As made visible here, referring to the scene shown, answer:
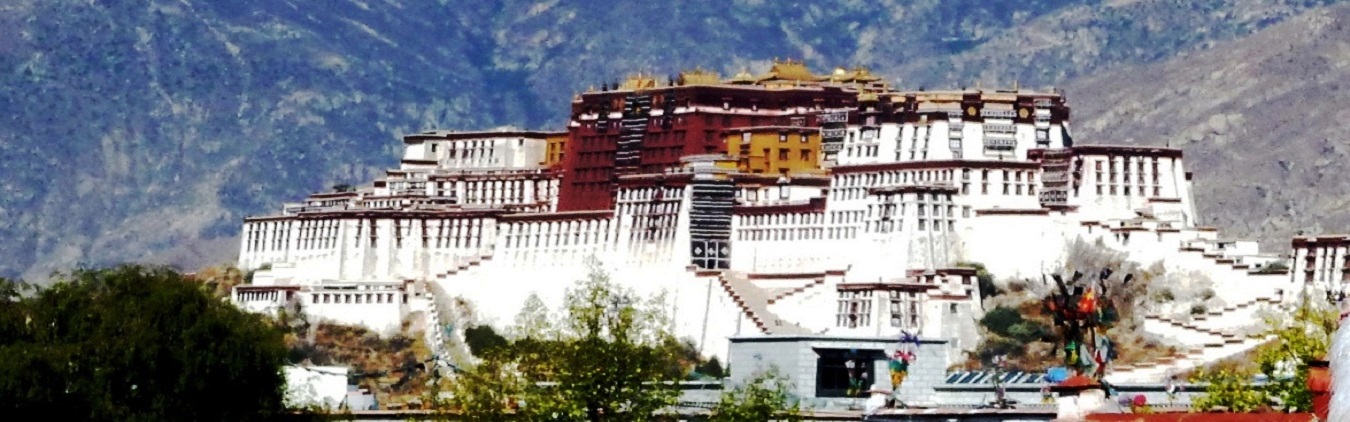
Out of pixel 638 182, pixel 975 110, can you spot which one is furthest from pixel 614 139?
pixel 975 110

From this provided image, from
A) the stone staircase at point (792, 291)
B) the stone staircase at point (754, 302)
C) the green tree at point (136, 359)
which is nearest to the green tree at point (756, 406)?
the green tree at point (136, 359)

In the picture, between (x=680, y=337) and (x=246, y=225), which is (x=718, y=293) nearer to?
(x=680, y=337)

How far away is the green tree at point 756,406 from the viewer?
84875 mm

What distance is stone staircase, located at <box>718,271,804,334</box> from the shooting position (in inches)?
6058

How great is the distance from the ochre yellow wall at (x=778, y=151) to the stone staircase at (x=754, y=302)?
42.2 ft

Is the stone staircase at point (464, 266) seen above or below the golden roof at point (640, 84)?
below

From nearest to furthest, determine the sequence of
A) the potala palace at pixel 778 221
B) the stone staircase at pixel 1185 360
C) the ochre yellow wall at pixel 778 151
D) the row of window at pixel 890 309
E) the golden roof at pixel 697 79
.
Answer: the stone staircase at pixel 1185 360, the row of window at pixel 890 309, the potala palace at pixel 778 221, the ochre yellow wall at pixel 778 151, the golden roof at pixel 697 79

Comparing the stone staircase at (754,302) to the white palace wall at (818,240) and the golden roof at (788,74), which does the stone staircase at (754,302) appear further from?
the golden roof at (788,74)

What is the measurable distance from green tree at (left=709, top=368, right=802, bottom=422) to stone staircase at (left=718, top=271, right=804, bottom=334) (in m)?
58.7

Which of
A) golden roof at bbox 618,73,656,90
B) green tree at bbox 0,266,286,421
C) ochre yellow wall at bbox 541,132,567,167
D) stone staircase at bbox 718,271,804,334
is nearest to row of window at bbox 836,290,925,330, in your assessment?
stone staircase at bbox 718,271,804,334

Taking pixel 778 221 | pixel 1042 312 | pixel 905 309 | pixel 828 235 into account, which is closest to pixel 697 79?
pixel 778 221

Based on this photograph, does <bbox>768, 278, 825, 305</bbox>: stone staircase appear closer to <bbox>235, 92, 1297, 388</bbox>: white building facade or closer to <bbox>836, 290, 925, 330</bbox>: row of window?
<bbox>235, 92, 1297, 388</bbox>: white building facade

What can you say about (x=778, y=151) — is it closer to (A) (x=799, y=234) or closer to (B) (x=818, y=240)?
(A) (x=799, y=234)

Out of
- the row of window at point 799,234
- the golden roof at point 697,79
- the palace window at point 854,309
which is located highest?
the golden roof at point 697,79
